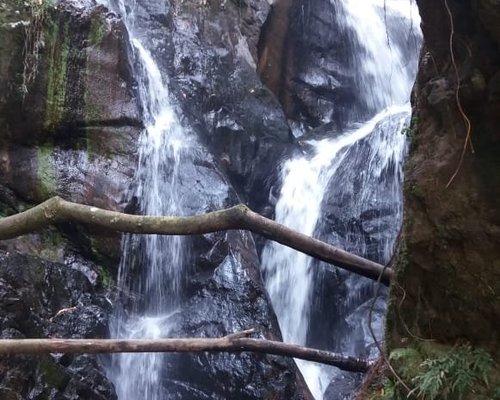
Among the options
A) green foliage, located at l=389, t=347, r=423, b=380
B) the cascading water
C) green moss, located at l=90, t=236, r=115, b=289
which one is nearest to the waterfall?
green moss, located at l=90, t=236, r=115, b=289

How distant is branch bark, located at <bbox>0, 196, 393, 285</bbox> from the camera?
3.46 m

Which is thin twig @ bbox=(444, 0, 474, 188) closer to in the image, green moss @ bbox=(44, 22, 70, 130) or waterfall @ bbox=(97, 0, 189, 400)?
waterfall @ bbox=(97, 0, 189, 400)

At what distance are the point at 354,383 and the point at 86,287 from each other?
3488mm

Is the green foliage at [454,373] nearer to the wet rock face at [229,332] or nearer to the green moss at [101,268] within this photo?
the wet rock face at [229,332]

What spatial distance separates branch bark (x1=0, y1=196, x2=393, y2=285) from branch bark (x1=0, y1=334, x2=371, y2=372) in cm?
69

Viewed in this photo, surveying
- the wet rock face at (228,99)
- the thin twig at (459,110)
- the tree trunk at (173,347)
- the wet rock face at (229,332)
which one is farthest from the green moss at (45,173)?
the thin twig at (459,110)

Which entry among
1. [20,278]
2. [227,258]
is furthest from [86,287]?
[227,258]

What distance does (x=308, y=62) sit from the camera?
1384cm

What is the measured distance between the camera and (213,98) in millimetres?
10719

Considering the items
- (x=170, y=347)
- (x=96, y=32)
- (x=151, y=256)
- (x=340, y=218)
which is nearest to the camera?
(x=170, y=347)

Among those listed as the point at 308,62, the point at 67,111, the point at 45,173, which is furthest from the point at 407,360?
the point at 308,62

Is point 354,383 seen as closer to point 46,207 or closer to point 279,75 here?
point 46,207

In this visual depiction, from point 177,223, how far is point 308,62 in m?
11.0

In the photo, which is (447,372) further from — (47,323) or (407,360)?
(47,323)
